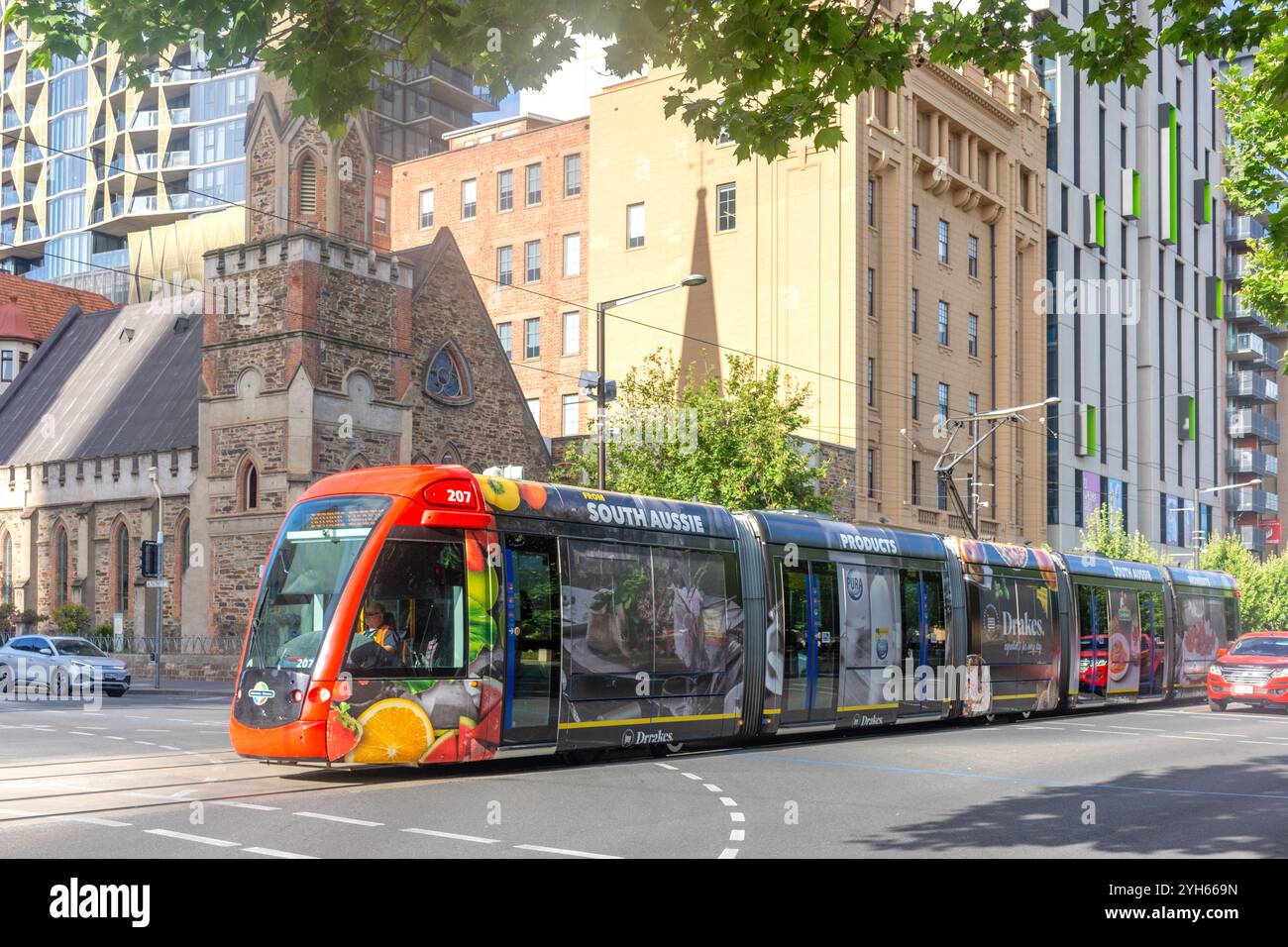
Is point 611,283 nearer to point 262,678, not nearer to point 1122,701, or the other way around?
point 1122,701

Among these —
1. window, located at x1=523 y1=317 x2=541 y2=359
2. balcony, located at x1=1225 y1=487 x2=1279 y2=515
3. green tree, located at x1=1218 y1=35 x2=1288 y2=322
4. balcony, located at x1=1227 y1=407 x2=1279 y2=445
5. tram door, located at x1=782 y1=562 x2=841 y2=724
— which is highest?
window, located at x1=523 y1=317 x2=541 y2=359

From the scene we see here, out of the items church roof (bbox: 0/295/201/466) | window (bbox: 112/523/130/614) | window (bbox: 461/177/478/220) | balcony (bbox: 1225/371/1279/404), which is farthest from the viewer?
balcony (bbox: 1225/371/1279/404)

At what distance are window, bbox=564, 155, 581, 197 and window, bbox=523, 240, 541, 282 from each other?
2.79m

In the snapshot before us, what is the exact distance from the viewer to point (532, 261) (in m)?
68.6

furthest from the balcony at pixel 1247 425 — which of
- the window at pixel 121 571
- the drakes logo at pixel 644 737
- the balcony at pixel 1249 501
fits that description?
the drakes logo at pixel 644 737

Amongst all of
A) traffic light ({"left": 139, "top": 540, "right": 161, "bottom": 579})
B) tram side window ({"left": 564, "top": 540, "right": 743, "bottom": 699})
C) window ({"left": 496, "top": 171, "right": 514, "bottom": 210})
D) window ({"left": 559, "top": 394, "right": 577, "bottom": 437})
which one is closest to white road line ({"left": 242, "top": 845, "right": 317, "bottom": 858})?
tram side window ({"left": 564, "top": 540, "right": 743, "bottom": 699})

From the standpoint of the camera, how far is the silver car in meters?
35.9

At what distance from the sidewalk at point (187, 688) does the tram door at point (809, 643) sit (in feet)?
64.5

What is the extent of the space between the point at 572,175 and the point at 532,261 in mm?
4257

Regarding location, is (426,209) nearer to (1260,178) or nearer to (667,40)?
(1260,178)

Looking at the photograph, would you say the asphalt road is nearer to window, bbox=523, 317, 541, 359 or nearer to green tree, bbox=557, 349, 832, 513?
green tree, bbox=557, 349, 832, 513

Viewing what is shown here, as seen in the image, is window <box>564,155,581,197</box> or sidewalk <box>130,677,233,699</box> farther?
Answer: window <box>564,155,581,197</box>

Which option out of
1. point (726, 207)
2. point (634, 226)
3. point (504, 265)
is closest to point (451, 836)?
point (726, 207)
